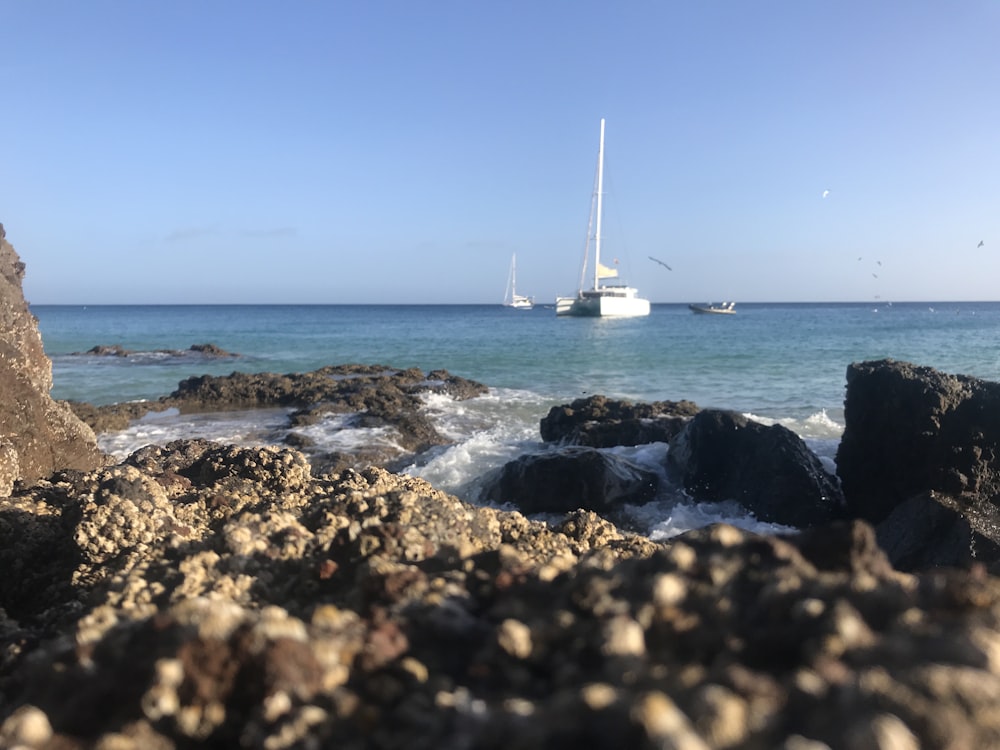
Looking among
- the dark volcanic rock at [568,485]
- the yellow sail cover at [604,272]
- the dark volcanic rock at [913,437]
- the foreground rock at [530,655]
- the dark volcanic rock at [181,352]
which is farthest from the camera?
the yellow sail cover at [604,272]

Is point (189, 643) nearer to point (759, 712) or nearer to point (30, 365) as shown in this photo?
point (759, 712)

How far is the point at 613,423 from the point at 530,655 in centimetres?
1186

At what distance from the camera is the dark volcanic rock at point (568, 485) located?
9109mm

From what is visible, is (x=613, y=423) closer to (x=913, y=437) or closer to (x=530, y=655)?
(x=913, y=437)

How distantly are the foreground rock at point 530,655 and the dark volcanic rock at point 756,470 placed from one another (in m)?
7.77

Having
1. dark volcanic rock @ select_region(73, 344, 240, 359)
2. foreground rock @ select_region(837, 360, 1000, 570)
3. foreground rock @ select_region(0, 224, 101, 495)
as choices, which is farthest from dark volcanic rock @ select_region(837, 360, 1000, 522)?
dark volcanic rock @ select_region(73, 344, 240, 359)

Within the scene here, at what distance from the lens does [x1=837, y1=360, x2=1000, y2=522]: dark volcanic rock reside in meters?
7.14

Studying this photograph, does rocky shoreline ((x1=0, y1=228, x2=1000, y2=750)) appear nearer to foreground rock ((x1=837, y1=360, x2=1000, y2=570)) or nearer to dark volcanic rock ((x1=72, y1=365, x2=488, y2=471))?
foreground rock ((x1=837, y1=360, x2=1000, y2=570))

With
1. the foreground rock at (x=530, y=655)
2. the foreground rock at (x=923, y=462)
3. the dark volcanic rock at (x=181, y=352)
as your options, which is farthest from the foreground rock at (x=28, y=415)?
the dark volcanic rock at (x=181, y=352)

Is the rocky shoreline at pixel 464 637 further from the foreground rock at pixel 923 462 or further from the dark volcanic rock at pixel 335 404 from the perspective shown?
the dark volcanic rock at pixel 335 404

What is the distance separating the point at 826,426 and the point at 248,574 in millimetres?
16744

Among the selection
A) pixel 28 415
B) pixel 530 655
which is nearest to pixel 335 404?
pixel 28 415

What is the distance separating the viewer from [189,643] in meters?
1.34

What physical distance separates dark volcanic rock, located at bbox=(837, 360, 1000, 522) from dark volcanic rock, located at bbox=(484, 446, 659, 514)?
2828mm
